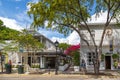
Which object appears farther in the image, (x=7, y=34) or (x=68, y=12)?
(x=7, y=34)

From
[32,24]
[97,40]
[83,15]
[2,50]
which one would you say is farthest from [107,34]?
[2,50]

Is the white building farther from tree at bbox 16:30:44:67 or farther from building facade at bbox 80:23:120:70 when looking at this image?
tree at bbox 16:30:44:67

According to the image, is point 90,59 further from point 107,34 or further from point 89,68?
point 107,34

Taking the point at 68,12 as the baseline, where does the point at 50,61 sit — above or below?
below

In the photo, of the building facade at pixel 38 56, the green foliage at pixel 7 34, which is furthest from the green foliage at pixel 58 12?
the building facade at pixel 38 56

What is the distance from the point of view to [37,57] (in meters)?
53.3

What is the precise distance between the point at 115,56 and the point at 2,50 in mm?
15521

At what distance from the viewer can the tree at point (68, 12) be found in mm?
31734

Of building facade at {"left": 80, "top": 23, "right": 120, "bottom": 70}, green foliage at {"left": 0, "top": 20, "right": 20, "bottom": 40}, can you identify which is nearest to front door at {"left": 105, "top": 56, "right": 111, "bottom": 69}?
building facade at {"left": 80, "top": 23, "right": 120, "bottom": 70}

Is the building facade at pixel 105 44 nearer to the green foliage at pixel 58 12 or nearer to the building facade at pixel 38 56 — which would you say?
the green foliage at pixel 58 12

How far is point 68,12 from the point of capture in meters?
33.0

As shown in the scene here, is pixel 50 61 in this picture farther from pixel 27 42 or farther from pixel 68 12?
pixel 68 12

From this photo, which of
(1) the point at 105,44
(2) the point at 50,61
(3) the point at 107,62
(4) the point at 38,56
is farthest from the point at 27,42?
(3) the point at 107,62

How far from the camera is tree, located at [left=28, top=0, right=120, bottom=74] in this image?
31734 millimetres
